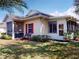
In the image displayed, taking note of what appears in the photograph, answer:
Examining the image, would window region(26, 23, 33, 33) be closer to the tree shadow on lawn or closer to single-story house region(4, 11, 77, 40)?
single-story house region(4, 11, 77, 40)

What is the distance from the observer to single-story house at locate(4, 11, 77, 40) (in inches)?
874

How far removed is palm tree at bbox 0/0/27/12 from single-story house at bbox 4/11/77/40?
1291 centimetres

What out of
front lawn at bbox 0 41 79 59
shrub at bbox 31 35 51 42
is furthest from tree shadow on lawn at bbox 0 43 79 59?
shrub at bbox 31 35 51 42

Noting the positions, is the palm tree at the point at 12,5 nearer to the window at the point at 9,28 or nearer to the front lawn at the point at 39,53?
the front lawn at the point at 39,53

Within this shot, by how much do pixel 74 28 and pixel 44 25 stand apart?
4.91 meters

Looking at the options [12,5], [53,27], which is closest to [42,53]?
[12,5]

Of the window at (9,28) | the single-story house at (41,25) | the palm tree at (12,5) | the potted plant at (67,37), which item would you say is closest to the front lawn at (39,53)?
the palm tree at (12,5)

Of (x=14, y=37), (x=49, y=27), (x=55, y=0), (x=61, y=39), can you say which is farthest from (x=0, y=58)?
(x=14, y=37)

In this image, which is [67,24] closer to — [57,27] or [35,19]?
[57,27]

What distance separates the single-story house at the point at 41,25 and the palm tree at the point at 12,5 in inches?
508

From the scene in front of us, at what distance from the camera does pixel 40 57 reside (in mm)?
8938

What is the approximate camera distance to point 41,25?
2320 centimetres

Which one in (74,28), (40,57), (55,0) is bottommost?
(40,57)

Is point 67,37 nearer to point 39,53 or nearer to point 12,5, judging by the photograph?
point 39,53
